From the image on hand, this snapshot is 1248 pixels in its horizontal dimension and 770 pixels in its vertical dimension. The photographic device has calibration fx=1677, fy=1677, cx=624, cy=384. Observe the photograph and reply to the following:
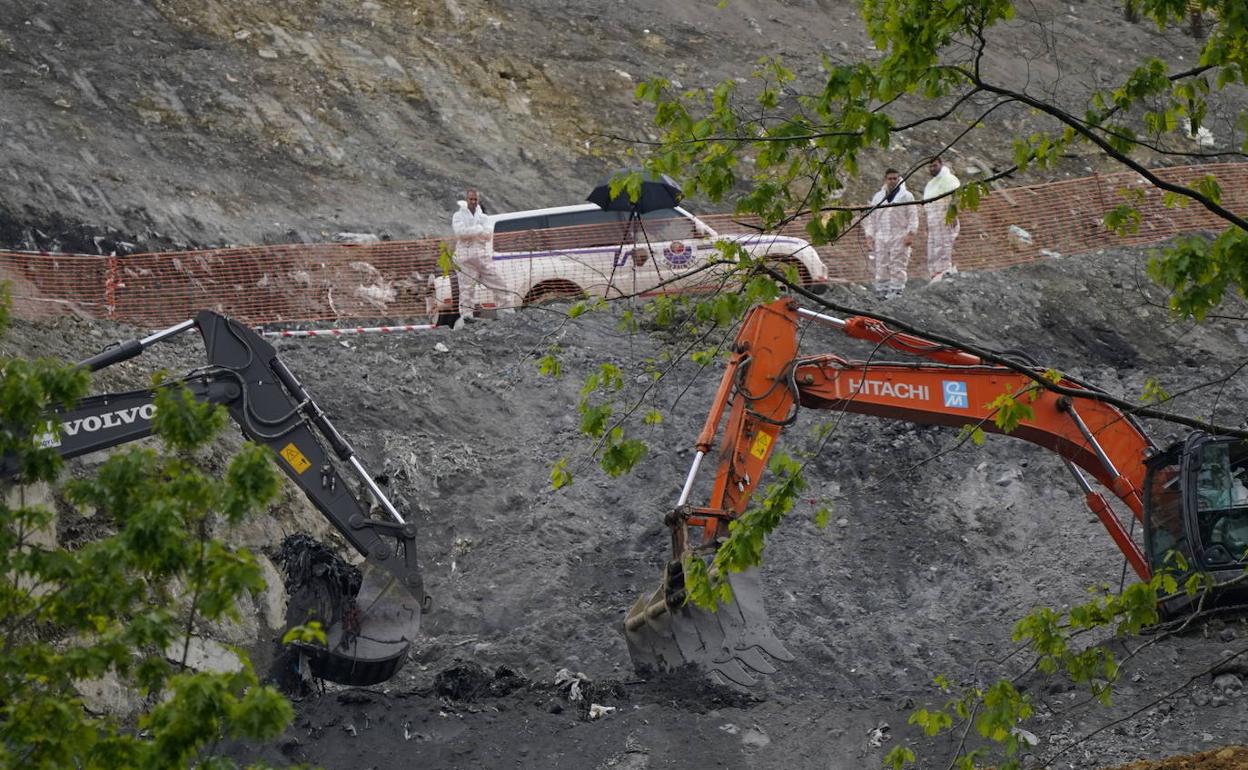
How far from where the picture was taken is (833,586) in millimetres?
14570

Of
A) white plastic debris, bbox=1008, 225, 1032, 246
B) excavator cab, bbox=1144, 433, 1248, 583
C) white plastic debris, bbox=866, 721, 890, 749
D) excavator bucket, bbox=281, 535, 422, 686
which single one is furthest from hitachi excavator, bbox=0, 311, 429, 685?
white plastic debris, bbox=1008, 225, 1032, 246

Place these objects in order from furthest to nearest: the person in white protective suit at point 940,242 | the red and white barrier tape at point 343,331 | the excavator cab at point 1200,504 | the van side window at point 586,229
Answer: the person in white protective suit at point 940,242 < the van side window at point 586,229 < the red and white barrier tape at point 343,331 < the excavator cab at point 1200,504

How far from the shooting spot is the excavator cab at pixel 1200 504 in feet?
37.7

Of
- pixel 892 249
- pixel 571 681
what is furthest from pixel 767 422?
pixel 892 249

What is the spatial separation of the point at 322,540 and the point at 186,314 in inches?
205

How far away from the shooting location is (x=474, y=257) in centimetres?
1888

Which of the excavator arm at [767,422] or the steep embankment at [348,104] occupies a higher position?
the steep embankment at [348,104]

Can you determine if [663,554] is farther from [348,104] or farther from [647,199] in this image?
[348,104]

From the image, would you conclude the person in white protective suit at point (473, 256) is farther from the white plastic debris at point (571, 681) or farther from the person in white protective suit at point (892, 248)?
the white plastic debris at point (571, 681)

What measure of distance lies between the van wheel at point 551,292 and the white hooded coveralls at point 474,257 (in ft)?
1.16

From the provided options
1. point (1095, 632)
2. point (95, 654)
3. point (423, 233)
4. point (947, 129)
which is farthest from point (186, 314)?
point (947, 129)

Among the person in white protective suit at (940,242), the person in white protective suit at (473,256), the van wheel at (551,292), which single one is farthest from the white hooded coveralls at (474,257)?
the person in white protective suit at (940,242)

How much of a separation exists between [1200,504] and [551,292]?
29.5 feet

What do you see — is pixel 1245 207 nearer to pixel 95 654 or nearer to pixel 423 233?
pixel 423 233
